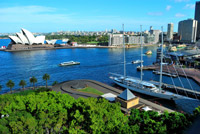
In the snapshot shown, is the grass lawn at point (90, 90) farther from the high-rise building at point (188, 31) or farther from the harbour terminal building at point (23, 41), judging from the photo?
the high-rise building at point (188, 31)

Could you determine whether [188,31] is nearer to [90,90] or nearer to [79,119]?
[90,90]

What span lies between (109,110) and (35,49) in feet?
307

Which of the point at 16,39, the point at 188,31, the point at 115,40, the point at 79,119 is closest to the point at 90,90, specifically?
the point at 79,119

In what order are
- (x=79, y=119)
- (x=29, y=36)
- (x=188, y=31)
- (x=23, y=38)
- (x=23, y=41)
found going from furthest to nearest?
(x=188, y=31) → (x=29, y=36) → (x=23, y=41) → (x=23, y=38) → (x=79, y=119)

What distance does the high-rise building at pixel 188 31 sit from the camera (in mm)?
152500

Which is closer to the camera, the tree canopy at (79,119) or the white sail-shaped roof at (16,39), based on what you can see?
the tree canopy at (79,119)

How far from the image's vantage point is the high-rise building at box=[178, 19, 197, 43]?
15250 centimetres

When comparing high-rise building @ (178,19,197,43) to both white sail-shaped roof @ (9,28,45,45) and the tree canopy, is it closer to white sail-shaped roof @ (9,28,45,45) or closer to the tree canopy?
white sail-shaped roof @ (9,28,45,45)

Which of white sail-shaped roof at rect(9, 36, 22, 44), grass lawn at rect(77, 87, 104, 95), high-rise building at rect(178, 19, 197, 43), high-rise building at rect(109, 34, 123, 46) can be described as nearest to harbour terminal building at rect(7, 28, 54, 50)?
white sail-shaped roof at rect(9, 36, 22, 44)

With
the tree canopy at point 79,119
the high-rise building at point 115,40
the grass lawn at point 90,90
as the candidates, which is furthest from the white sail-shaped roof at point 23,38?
the tree canopy at point 79,119

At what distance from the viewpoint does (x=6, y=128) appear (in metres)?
10.1

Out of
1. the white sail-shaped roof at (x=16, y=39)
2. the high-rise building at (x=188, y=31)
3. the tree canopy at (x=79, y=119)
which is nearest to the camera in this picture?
the tree canopy at (x=79, y=119)

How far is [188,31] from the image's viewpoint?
15600 cm

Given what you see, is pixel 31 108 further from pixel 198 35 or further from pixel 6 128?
pixel 198 35
